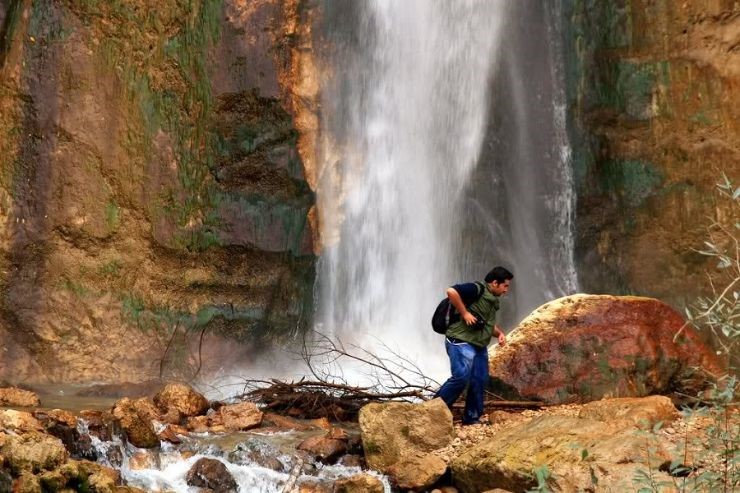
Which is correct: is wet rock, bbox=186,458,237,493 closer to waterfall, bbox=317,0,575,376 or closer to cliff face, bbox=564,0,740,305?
waterfall, bbox=317,0,575,376

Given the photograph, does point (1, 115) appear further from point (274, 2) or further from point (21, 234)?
point (274, 2)

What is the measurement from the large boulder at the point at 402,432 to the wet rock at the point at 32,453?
90.7 inches

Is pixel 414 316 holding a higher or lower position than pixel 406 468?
higher

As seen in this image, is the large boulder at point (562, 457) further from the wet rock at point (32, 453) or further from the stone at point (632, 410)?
the wet rock at point (32, 453)

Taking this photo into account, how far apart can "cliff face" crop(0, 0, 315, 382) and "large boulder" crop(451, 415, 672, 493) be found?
5.40 metres

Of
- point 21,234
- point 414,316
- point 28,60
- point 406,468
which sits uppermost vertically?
point 28,60

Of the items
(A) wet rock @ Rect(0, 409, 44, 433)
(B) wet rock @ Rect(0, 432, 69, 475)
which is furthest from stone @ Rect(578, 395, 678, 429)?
(A) wet rock @ Rect(0, 409, 44, 433)

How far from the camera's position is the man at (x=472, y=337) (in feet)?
24.5

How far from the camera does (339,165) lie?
1235cm

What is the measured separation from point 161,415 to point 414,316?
525 cm

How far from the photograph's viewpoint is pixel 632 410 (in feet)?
22.6

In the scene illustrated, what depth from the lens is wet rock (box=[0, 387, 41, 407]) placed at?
28.3 feet

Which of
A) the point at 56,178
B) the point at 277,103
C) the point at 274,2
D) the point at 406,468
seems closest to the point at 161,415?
the point at 406,468

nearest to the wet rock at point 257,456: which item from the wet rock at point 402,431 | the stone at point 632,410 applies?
the wet rock at point 402,431
